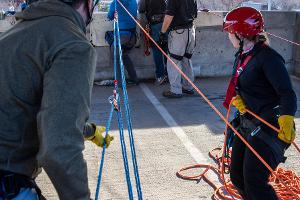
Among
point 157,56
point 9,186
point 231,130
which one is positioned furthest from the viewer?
point 157,56

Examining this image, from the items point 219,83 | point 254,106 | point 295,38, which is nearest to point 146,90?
point 219,83

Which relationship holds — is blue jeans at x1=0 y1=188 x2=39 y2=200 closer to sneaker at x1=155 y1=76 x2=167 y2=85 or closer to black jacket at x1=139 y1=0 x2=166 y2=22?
black jacket at x1=139 y1=0 x2=166 y2=22

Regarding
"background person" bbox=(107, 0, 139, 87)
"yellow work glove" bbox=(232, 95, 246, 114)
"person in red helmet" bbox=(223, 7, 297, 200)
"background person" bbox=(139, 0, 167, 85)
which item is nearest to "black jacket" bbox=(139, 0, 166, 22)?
"background person" bbox=(139, 0, 167, 85)

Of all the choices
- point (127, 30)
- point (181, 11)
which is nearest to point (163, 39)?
point (127, 30)

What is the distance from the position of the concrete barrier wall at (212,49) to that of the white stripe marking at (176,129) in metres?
0.77

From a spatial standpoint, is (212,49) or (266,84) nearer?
(266,84)

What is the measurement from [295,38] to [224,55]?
1.49 metres

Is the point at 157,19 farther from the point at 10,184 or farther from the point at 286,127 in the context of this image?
the point at 10,184

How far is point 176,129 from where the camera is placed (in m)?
6.20

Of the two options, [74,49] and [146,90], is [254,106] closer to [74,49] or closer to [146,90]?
[74,49]

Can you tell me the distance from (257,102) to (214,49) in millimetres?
6030

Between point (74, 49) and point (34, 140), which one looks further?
point (34, 140)

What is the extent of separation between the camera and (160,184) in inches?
178

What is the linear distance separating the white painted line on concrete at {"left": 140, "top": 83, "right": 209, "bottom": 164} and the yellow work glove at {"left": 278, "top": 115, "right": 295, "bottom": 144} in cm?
Answer: 198
